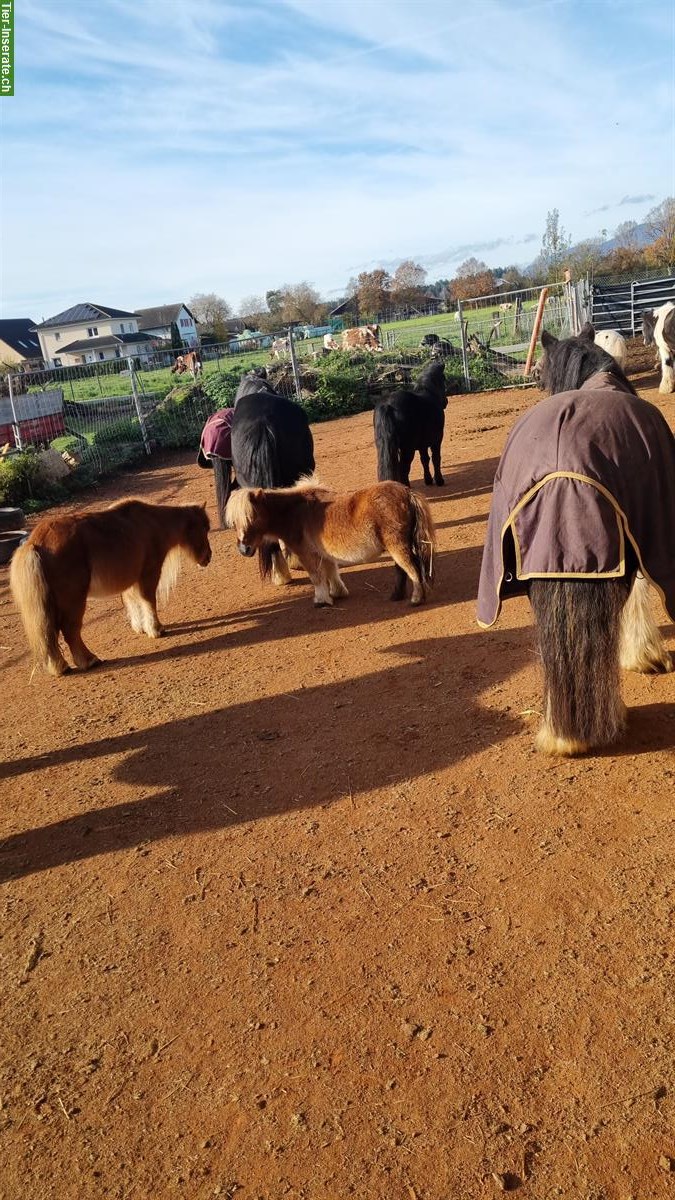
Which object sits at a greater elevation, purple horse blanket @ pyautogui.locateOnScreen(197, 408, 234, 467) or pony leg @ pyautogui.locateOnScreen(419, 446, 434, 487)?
purple horse blanket @ pyautogui.locateOnScreen(197, 408, 234, 467)

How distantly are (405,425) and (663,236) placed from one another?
3668 centimetres

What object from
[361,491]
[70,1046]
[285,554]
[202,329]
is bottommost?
[70,1046]

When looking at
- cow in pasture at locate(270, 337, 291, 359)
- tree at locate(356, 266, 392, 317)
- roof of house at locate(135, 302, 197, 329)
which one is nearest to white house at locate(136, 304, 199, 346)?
roof of house at locate(135, 302, 197, 329)

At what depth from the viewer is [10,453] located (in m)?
14.0

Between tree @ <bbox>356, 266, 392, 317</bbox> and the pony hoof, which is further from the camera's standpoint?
tree @ <bbox>356, 266, 392, 317</bbox>

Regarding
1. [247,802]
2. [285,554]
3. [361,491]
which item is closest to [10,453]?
[285,554]

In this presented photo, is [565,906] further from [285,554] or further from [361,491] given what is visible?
[285,554]

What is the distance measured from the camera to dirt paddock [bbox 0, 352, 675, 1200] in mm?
2076

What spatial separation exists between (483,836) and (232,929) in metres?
1.13

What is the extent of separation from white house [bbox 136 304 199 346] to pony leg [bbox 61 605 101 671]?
85252 mm

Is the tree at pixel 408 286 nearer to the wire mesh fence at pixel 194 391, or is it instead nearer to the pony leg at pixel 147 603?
the wire mesh fence at pixel 194 391

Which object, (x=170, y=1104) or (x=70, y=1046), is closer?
(x=170, y=1104)

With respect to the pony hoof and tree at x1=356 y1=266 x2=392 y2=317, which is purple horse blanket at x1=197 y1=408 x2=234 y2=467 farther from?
tree at x1=356 y1=266 x2=392 y2=317

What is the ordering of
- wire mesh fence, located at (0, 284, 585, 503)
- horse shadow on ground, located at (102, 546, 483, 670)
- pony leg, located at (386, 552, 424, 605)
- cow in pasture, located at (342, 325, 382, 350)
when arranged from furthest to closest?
cow in pasture, located at (342, 325, 382, 350) < wire mesh fence, located at (0, 284, 585, 503) < horse shadow on ground, located at (102, 546, 483, 670) < pony leg, located at (386, 552, 424, 605)
